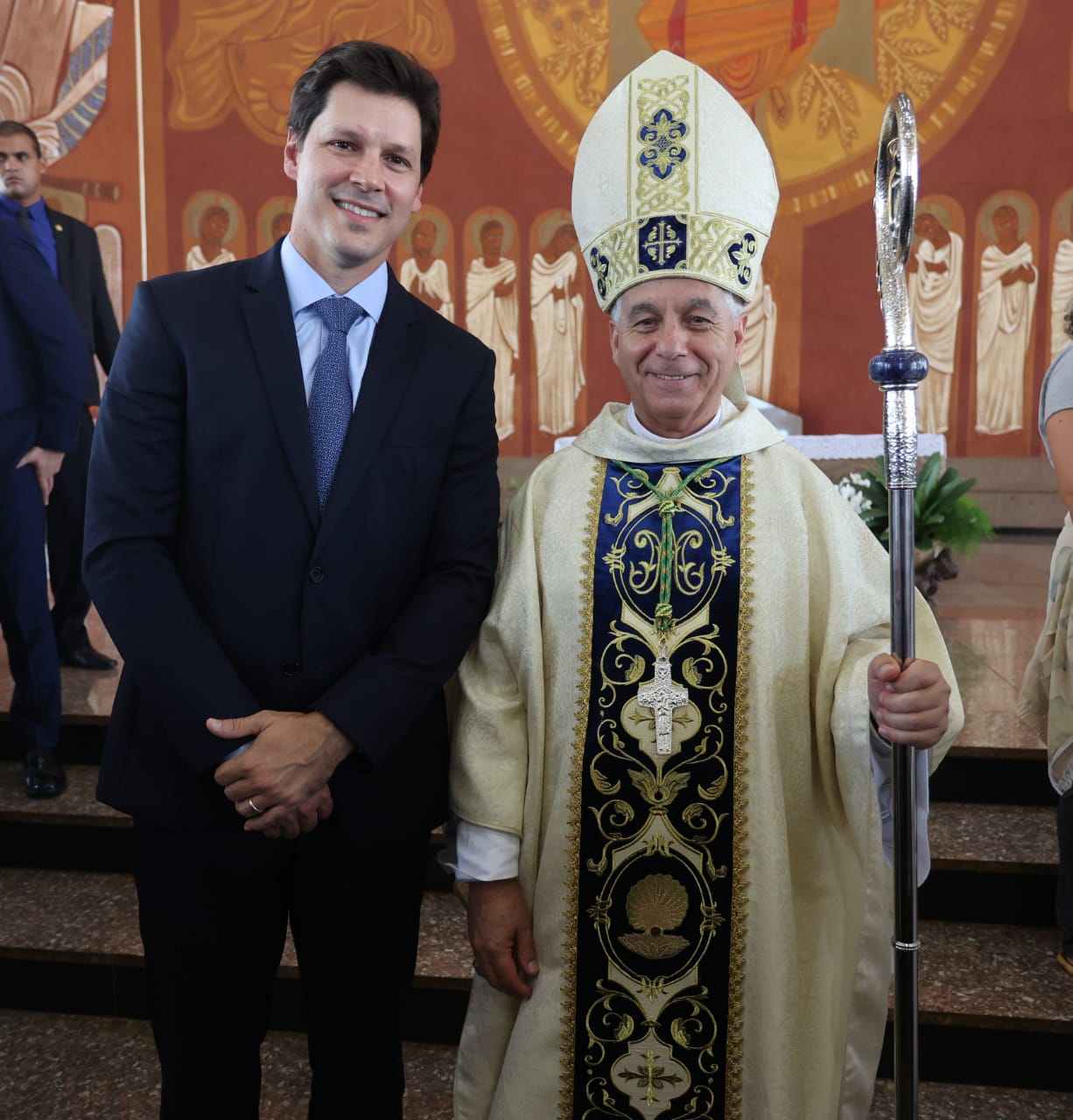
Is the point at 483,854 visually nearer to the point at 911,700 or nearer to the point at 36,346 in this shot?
the point at 911,700

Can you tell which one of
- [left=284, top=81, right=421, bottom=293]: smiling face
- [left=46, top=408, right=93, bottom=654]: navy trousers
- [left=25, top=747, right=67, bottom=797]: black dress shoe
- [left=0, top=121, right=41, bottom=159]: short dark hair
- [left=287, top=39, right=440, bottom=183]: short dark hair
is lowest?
[left=25, top=747, right=67, bottom=797]: black dress shoe

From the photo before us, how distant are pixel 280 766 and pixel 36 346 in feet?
8.37

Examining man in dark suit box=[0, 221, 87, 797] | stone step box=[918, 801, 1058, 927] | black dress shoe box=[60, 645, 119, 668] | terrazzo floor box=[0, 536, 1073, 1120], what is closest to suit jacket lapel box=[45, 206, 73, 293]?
man in dark suit box=[0, 221, 87, 797]

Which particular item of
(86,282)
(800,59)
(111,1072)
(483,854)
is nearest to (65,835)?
(111,1072)

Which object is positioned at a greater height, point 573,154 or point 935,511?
→ point 573,154

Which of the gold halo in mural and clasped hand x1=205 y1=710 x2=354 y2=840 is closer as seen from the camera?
clasped hand x1=205 y1=710 x2=354 y2=840

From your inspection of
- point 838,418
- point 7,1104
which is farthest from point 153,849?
point 838,418

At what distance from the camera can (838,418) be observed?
8617mm

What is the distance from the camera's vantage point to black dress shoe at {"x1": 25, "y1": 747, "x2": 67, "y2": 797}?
3412mm

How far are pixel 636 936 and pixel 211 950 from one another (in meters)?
0.66

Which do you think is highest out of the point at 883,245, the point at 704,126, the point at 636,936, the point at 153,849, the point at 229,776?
the point at 704,126

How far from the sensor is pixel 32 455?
3.54 metres

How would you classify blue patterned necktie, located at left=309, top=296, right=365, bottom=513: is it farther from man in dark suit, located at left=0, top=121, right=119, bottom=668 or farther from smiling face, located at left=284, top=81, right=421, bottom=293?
man in dark suit, located at left=0, top=121, right=119, bottom=668

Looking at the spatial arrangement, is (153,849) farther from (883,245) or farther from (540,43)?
(540,43)
